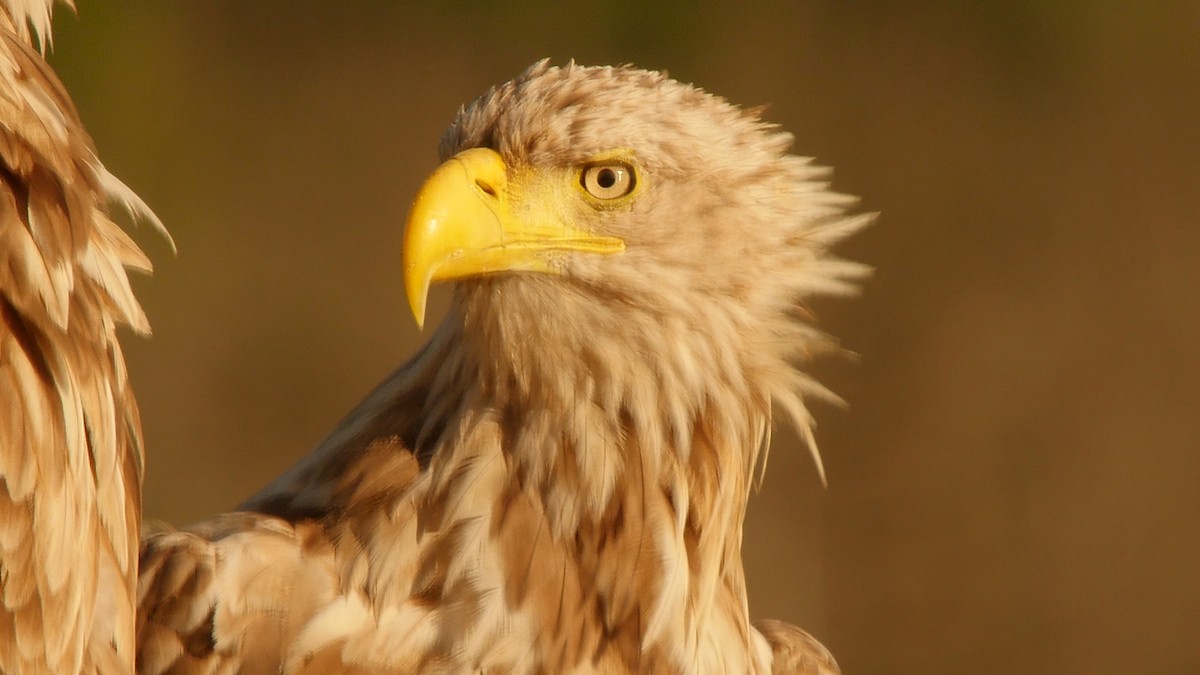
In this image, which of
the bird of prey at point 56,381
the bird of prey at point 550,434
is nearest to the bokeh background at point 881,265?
the bird of prey at point 550,434

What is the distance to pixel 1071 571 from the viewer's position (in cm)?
526

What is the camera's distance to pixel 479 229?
1876 millimetres

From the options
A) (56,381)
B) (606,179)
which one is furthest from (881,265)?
(56,381)

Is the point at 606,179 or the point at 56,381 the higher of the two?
the point at 606,179

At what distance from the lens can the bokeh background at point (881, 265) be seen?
202 inches

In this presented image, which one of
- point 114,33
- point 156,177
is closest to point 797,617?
point 156,177

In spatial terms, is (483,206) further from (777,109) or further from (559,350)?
(777,109)

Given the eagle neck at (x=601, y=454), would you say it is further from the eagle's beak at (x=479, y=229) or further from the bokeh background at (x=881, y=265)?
the bokeh background at (x=881, y=265)

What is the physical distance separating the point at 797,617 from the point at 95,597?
387 centimetres

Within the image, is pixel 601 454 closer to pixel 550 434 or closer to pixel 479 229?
pixel 550 434

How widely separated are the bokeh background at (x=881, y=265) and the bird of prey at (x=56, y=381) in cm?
358

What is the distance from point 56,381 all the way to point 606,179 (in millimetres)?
708

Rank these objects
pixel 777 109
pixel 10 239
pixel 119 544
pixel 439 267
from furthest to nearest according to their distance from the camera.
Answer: pixel 777 109 → pixel 439 267 → pixel 119 544 → pixel 10 239

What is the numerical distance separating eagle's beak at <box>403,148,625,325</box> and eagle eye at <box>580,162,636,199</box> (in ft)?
0.10
